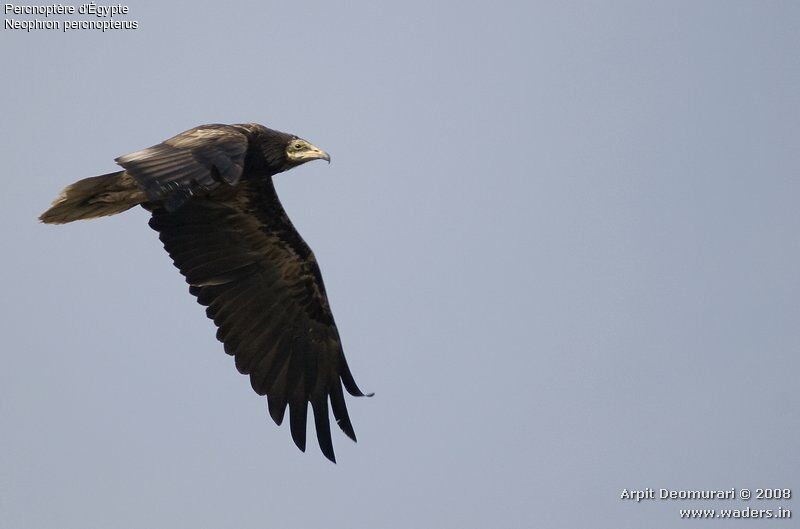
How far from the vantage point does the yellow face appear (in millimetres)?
16438

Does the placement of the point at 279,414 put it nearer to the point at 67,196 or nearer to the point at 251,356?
the point at 251,356

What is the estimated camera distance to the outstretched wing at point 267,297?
57.0 ft

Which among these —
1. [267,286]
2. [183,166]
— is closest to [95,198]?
[267,286]

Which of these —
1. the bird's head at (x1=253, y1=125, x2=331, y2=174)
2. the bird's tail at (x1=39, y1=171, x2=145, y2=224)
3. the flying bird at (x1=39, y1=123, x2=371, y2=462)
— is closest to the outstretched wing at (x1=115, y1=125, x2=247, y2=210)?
the bird's tail at (x1=39, y1=171, x2=145, y2=224)

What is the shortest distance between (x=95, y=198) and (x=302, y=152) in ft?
8.22

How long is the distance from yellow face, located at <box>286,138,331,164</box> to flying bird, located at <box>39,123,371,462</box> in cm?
1

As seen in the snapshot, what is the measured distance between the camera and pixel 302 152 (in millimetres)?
16531

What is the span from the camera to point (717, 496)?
16266 mm

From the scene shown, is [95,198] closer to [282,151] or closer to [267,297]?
[282,151]

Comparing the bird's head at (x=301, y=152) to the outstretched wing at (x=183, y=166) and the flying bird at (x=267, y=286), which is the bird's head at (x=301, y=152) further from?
the outstretched wing at (x=183, y=166)

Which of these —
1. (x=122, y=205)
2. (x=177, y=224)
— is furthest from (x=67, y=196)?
(x=177, y=224)

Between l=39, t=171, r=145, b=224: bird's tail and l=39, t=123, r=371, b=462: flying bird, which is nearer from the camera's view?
l=39, t=171, r=145, b=224: bird's tail

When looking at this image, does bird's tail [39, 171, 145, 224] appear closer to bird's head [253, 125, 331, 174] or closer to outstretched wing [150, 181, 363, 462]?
outstretched wing [150, 181, 363, 462]

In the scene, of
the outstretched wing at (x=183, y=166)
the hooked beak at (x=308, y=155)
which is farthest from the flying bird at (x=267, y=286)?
the outstretched wing at (x=183, y=166)
